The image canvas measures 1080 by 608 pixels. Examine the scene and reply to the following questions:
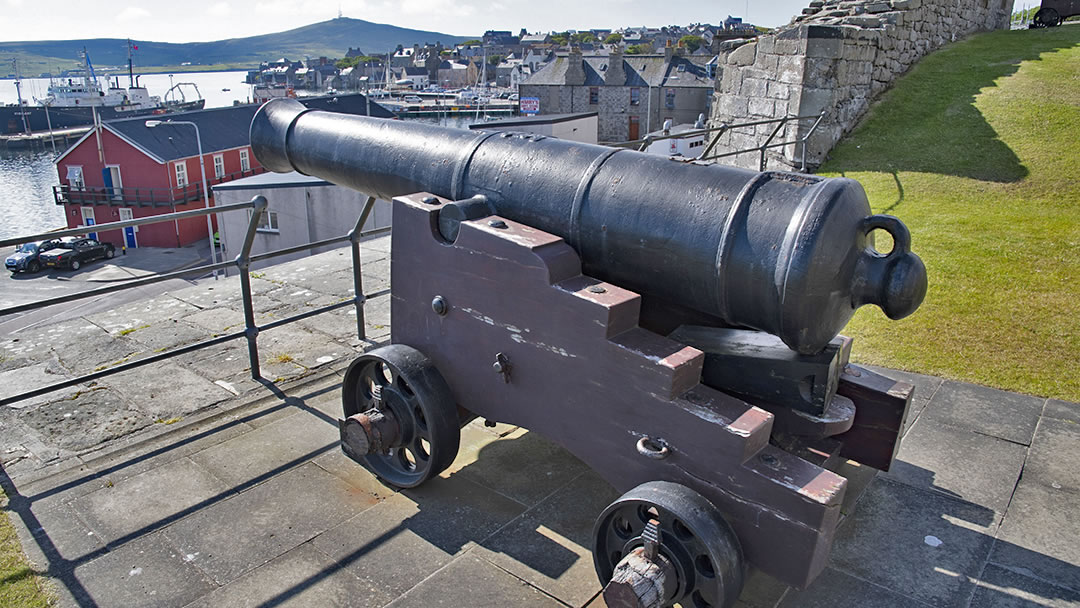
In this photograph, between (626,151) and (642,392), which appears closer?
(642,392)

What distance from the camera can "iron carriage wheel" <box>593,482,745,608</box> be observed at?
2.14 metres

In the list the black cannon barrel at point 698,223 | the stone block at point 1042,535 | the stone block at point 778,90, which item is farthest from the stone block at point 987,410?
the stone block at point 778,90

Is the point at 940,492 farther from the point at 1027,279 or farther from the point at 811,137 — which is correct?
the point at 811,137

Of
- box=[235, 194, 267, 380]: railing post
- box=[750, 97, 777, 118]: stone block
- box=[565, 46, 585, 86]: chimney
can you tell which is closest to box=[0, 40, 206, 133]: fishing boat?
box=[565, 46, 585, 86]: chimney

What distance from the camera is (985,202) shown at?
7.07 m

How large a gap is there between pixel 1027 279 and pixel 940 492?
295cm

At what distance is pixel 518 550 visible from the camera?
106 inches

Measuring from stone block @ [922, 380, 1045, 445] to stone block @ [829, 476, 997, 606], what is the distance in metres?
0.72

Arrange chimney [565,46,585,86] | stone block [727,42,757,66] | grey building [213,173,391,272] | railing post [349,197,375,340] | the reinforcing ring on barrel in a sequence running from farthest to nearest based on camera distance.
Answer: chimney [565,46,585,86]
grey building [213,173,391,272]
stone block [727,42,757,66]
railing post [349,197,375,340]
the reinforcing ring on barrel

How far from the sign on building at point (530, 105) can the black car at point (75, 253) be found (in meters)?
34.5

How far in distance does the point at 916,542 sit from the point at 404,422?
1931 millimetres

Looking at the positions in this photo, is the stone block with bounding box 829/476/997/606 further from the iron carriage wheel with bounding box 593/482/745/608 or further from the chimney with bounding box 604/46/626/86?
the chimney with bounding box 604/46/626/86

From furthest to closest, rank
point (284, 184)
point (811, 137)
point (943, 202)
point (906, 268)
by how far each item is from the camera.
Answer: point (284, 184) < point (811, 137) < point (943, 202) < point (906, 268)

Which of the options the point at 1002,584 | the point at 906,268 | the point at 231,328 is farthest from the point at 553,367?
the point at 231,328
